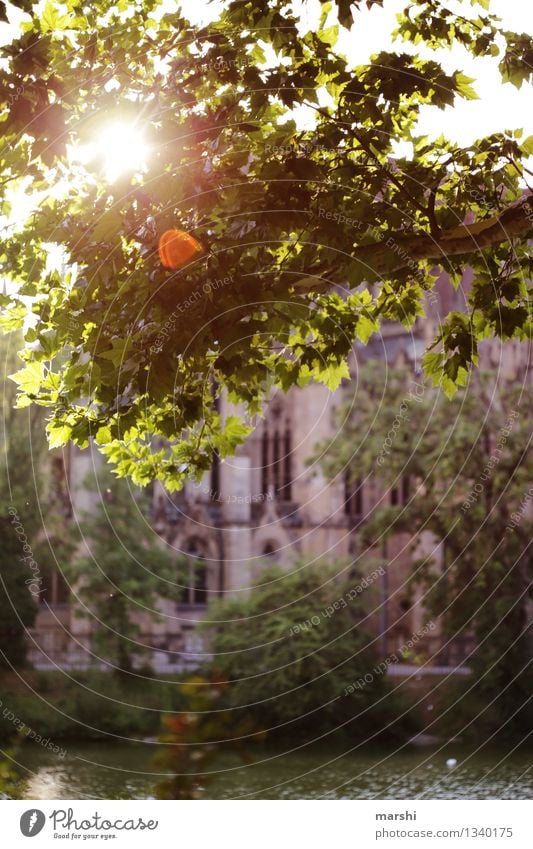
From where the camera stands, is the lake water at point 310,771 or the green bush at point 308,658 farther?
the green bush at point 308,658

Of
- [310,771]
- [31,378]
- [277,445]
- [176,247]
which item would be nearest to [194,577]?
[277,445]

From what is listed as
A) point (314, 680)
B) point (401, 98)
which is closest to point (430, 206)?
point (401, 98)

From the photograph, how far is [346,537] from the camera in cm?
3609

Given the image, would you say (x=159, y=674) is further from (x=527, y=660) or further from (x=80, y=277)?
(x=80, y=277)

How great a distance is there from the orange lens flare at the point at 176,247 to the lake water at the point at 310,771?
16956mm

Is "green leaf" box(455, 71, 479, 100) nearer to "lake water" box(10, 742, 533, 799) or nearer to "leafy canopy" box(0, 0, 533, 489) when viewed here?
"leafy canopy" box(0, 0, 533, 489)

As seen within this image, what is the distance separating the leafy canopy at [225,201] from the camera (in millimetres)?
4875

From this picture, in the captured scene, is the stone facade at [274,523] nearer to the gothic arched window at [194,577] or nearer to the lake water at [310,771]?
the gothic arched window at [194,577]

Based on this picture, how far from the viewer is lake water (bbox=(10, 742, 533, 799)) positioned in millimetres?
21828

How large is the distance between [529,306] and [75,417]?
98.2 inches

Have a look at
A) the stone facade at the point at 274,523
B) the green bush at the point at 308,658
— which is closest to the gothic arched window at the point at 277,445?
the stone facade at the point at 274,523

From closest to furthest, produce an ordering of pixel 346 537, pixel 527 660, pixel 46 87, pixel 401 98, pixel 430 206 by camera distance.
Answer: pixel 46 87, pixel 430 206, pixel 401 98, pixel 527 660, pixel 346 537

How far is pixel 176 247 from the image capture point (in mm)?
5023

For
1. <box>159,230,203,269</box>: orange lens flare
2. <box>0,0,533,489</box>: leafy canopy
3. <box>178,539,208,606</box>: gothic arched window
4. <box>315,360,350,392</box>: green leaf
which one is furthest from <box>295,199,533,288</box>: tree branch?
<box>178,539,208,606</box>: gothic arched window
